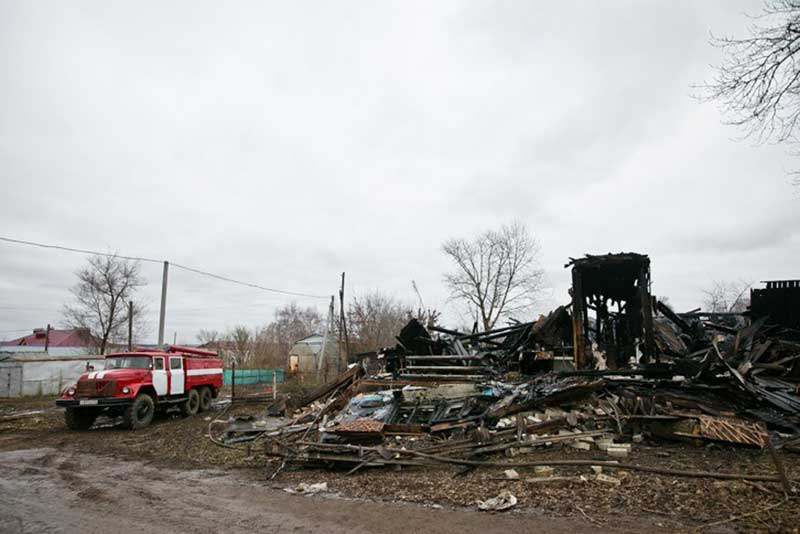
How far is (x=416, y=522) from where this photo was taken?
223 inches

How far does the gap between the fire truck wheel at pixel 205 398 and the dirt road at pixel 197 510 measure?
8.88m

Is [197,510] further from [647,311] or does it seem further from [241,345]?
[241,345]

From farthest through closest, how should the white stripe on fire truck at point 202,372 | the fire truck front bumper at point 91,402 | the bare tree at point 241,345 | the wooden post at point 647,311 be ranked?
the bare tree at point 241,345, the white stripe on fire truck at point 202,372, the fire truck front bumper at point 91,402, the wooden post at point 647,311

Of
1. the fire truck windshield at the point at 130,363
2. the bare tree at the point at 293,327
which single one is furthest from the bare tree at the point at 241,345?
the fire truck windshield at the point at 130,363

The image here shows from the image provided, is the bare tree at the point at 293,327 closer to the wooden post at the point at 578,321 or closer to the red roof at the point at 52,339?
the red roof at the point at 52,339

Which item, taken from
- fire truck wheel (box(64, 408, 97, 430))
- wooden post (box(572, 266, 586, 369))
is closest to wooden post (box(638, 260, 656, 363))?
wooden post (box(572, 266, 586, 369))

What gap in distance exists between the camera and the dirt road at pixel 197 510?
18.3 feet

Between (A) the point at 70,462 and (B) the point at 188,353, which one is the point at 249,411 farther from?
(A) the point at 70,462

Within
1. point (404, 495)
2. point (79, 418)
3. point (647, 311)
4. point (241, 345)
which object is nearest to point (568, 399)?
point (647, 311)

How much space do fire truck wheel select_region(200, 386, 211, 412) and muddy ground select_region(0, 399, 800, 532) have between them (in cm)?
754

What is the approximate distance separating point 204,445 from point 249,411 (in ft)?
19.5

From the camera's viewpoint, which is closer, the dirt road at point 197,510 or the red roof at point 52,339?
the dirt road at point 197,510

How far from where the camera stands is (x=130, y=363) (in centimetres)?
1504

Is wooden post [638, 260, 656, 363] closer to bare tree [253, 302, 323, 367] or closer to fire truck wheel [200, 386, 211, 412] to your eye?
fire truck wheel [200, 386, 211, 412]
